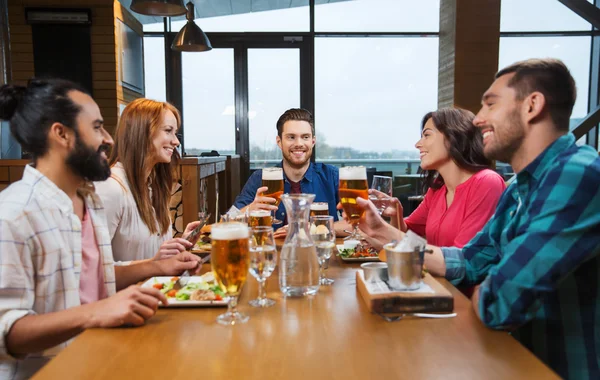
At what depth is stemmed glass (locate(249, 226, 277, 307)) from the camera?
1.26 m

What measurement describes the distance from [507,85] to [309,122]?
5.68 ft

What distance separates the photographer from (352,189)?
1.75m

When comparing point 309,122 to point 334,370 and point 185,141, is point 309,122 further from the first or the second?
point 185,141

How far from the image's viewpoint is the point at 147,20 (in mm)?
7234

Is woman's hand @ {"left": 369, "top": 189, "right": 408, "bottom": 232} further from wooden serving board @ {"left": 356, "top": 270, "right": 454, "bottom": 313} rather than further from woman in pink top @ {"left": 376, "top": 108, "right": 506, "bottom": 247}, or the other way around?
wooden serving board @ {"left": 356, "top": 270, "right": 454, "bottom": 313}

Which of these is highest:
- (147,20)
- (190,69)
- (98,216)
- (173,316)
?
(147,20)

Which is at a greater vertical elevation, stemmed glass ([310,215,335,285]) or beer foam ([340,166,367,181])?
beer foam ([340,166,367,181])

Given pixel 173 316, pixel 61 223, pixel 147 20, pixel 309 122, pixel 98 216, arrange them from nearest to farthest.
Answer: pixel 173 316, pixel 61 223, pixel 98 216, pixel 309 122, pixel 147 20

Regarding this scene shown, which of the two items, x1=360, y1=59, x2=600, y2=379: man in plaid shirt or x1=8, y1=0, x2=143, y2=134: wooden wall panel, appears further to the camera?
x1=8, y1=0, x2=143, y2=134: wooden wall panel

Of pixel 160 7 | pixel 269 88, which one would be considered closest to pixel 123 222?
pixel 160 7

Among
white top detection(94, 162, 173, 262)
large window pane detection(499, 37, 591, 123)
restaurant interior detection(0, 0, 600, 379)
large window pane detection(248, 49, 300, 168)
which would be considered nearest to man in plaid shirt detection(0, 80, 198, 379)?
white top detection(94, 162, 173, 262)

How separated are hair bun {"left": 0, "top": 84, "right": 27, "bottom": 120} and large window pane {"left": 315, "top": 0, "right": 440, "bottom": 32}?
626cm

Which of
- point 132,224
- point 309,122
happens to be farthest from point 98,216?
point 309,122

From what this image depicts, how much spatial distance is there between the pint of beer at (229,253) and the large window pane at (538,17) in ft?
23.2
